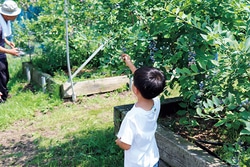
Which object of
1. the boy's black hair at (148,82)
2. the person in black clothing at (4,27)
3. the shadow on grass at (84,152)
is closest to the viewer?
the boy's black hair at (148,82)

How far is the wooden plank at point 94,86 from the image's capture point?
5.20 m

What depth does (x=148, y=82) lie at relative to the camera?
2111mm

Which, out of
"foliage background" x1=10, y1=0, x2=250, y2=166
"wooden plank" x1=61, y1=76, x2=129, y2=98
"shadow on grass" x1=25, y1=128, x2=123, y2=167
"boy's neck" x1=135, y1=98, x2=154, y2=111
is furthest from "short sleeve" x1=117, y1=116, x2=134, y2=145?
"wooden plank" x1=61, y1=76, x2=129, y2=98

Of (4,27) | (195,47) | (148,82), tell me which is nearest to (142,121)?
(148,82)

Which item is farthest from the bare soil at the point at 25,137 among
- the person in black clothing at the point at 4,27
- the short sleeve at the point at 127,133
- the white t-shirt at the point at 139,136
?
the short sleeve at the point at 127,133

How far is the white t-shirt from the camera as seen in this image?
2.14 metres

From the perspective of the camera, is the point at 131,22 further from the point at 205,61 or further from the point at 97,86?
the point at 97,86

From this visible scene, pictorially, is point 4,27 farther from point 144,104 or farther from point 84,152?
point 144,104

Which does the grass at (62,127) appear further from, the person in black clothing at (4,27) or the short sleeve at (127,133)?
the short sleeve at (127,133)

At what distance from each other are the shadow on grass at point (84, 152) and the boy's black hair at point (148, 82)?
1.35 metres

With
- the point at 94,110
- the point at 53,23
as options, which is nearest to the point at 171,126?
the point at 94,110

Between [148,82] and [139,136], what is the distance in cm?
34

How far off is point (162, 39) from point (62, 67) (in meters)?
3.48

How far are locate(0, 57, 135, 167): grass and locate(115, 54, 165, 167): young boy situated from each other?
105cm
